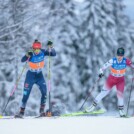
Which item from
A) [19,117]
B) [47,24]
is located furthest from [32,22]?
[19,117]

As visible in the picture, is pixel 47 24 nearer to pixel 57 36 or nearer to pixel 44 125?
pixel 57 36

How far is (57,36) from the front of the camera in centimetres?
2570

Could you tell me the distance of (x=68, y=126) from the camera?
871 cm

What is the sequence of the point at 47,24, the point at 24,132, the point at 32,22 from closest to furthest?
the point at 24,132
the point at 32,22
the point at 47,24

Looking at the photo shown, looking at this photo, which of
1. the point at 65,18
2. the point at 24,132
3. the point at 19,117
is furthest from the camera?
the point at 65,18

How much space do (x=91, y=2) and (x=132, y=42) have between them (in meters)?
4.42

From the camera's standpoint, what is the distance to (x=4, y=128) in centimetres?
846

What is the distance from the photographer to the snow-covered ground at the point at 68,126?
27.1 ft

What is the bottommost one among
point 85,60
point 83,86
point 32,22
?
point 83,86

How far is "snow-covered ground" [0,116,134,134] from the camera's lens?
325 inches

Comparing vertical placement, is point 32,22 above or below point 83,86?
above

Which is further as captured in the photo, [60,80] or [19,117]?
[60,80]

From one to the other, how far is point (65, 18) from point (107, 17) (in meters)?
3.08

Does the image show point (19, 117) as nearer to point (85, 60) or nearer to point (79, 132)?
point (79, 132)
